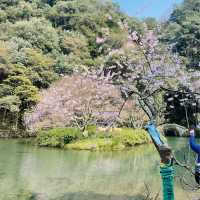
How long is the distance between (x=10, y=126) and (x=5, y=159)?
13779 mm

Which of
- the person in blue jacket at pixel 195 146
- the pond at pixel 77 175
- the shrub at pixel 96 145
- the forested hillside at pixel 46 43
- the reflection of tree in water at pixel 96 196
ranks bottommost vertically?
the reflection of tree in water at pixel 96 196

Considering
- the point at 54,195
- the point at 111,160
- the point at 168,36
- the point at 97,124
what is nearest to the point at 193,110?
the point at 168,36

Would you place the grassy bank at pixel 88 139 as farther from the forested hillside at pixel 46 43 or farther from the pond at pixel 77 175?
the forested hillside at pixel 46 43

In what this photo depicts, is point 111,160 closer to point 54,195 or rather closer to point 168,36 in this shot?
point 54,195

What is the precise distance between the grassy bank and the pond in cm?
171

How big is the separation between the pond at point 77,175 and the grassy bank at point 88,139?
1.71m

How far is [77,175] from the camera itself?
44.1 ft

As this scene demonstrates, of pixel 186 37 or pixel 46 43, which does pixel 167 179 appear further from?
pixel 186 37

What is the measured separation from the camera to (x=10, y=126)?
30141mm

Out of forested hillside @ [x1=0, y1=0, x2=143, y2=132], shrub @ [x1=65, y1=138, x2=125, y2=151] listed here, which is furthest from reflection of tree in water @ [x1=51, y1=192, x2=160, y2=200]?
forested hillside @ [x1=0, y1=0, x2=143, y2=132]

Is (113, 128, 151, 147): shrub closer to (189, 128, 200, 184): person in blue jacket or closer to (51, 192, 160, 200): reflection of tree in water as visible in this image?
(51, 192, 160, 200): reflection of tree in water

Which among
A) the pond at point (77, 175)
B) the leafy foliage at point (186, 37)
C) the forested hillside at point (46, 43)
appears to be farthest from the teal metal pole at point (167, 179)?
the leafy foliage at point (186, 37)

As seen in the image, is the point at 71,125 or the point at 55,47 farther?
the point at 55,47

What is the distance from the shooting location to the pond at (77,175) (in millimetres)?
10508
